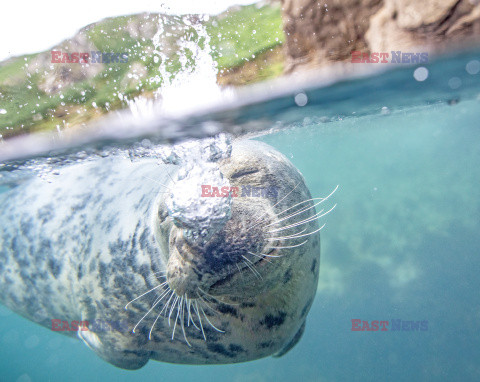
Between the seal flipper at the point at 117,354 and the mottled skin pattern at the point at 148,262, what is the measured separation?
0.07 feet

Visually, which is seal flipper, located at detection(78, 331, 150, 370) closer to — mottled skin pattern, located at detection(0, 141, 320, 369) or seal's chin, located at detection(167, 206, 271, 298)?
mottled skin pattern, located at detection(0, 141, 320, 369)

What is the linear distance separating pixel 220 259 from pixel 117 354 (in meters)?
3.03

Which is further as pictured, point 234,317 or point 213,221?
point 234,317

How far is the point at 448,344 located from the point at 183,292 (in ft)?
59.0

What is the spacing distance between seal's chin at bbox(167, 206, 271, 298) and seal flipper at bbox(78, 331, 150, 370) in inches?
98.7

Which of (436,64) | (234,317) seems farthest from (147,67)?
(436,64)

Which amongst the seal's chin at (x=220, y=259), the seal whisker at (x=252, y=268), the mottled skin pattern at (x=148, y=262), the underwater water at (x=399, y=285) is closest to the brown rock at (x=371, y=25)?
the mottled skin pattern at (x=148, y=262)

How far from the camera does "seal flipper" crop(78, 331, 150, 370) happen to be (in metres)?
4.05

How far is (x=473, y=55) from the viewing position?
11.1 ft

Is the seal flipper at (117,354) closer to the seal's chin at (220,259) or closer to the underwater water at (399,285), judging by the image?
the seal's chin at (220,259)

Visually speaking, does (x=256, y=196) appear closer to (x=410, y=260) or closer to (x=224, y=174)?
(x=224, y=174)

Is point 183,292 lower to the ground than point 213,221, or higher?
lower

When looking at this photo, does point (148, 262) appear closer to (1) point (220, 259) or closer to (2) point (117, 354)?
(2) point (117, 354)

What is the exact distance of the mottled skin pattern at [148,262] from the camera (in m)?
2.27
